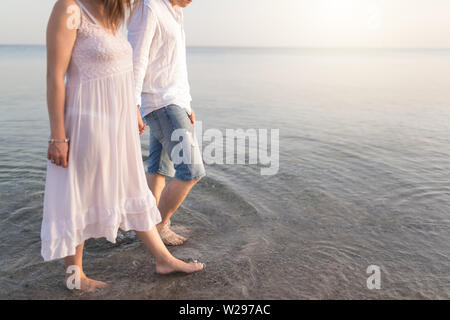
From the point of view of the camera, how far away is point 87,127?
2.07m

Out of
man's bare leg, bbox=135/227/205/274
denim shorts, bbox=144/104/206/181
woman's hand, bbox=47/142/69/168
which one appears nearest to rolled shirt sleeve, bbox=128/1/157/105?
denim shorts, bbox=144/104/206/181

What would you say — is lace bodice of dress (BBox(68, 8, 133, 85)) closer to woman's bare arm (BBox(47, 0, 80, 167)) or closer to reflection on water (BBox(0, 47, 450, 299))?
woman's bare arm (BBox(47, 0, 80, 167))

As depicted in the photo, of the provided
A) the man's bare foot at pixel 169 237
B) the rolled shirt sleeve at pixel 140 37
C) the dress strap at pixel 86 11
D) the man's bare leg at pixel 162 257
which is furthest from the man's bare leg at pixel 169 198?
the dress strap at pixel 86 11

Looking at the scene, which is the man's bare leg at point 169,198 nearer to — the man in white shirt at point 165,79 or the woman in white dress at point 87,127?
the man in white shirt at point 165,79

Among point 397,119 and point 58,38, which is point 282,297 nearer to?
point 58,38

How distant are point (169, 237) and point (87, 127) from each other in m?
1.42

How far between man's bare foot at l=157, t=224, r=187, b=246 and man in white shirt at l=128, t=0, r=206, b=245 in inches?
20.4

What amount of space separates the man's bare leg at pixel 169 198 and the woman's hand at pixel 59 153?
1018 mm

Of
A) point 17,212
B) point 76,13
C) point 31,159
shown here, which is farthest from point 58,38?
point 31,159

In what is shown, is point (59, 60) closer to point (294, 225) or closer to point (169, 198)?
point (169, 198)

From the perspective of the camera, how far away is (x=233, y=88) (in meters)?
13.4

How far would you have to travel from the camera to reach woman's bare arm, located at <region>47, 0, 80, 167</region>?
73.5 inches

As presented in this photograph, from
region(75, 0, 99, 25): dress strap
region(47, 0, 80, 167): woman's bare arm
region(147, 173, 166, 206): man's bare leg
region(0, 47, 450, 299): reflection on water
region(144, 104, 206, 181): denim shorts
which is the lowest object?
region(0, 47, 450, 299): reflection on water

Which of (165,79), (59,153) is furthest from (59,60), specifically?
(165,79)
